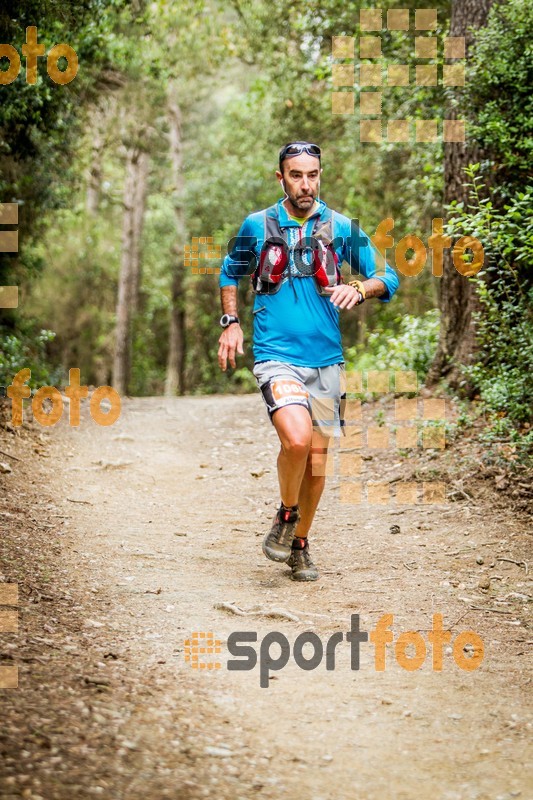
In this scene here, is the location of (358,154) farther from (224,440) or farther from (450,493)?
(450,493)

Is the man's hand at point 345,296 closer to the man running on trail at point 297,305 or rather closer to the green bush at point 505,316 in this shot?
the man running on trail at point 297,305

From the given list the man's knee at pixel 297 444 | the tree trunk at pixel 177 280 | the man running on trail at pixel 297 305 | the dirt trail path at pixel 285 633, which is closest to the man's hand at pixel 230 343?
the man running on trail at pixel 297 305

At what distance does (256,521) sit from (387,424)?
9.17 ft

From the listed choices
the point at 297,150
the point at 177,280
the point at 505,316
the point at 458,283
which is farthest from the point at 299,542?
the point at 177,280

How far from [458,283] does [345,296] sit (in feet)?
15.1

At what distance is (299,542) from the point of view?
5254mm

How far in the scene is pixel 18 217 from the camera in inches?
505

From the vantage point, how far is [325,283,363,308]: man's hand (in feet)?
15.6

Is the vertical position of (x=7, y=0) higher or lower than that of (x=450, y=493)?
higher

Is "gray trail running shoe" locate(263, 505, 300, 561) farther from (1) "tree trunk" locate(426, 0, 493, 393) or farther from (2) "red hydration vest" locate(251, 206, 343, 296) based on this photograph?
(1) "tree trunk" locate(426, 0, 493, 393)

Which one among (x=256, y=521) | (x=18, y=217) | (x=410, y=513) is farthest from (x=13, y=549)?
(x=18, y=217)

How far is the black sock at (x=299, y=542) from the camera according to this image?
5.25 metres

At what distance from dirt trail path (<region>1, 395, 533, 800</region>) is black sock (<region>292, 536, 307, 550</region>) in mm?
226

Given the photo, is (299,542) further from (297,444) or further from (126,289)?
(126,289)
